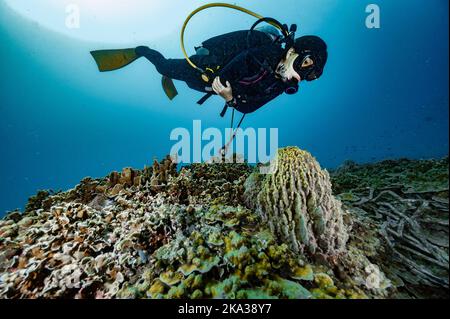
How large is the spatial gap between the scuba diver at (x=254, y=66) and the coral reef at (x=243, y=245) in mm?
2649

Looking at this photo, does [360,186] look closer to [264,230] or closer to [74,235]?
[264,230]

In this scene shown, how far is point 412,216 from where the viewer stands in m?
3.56

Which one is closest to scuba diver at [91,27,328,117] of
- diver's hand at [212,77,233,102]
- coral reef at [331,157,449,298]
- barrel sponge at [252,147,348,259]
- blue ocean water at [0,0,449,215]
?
diver's hand at [212,77,233,102]

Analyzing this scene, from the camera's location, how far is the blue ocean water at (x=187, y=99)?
4291cm

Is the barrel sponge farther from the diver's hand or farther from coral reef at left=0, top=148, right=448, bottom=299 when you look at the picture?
the diver's hand

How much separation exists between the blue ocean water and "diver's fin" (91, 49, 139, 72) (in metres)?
29.0

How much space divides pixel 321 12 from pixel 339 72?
26829mm

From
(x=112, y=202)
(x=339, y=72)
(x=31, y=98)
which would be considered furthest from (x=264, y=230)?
(x=31, y=98)

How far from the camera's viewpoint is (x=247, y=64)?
550cm

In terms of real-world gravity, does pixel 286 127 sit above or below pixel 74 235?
above

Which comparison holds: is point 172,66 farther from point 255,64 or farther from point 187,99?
point 187,99

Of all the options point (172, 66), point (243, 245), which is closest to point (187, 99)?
point (172, 66)

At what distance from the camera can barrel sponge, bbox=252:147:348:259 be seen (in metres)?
2.71

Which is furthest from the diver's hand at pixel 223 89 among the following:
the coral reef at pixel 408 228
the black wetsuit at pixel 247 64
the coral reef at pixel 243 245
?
the coral reef at pixel 408 228
